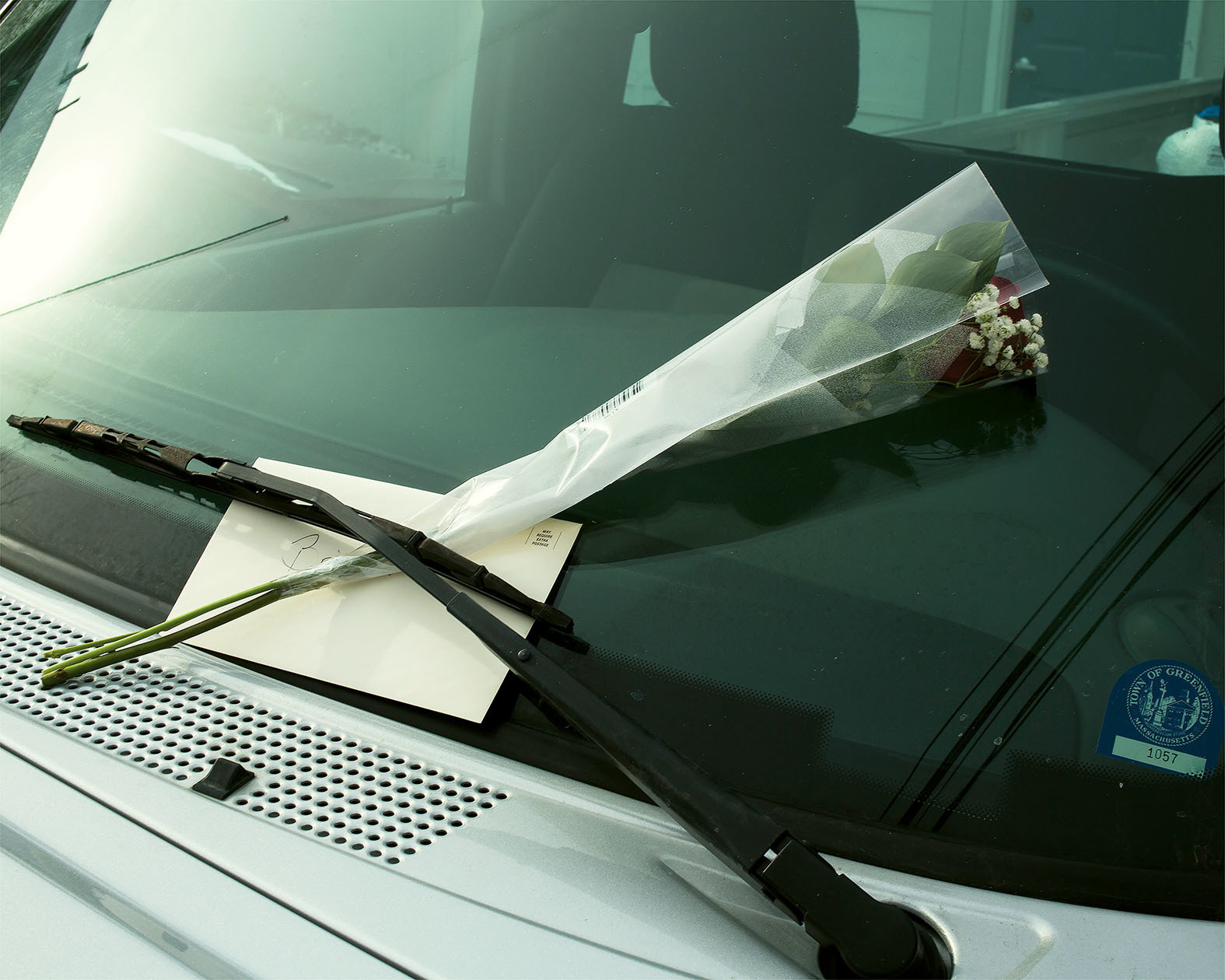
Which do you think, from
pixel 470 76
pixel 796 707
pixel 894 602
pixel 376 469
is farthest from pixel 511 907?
pixel 470 76

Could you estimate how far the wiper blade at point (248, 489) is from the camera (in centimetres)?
93

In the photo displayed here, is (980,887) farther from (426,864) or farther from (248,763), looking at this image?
(248,763)

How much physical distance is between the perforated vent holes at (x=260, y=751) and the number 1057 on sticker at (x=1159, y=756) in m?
0.52

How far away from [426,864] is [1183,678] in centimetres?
65

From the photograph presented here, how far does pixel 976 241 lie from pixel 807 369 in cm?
22

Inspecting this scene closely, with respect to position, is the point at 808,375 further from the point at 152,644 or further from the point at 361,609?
the point at 152,644

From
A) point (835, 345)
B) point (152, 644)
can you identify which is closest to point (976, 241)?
point (835, 345)

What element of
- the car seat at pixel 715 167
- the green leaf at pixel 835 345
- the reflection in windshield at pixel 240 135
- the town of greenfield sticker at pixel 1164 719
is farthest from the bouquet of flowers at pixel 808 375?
the reflection in windshield at pixel 240 135

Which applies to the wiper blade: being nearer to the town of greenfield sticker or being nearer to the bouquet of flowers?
the bouquet of flowers

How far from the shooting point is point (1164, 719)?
2.70 feet

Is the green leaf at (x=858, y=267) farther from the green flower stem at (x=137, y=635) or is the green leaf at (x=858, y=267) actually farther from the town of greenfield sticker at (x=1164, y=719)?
the green flower stem at (x=137, y=635)

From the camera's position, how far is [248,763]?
866 millimetres

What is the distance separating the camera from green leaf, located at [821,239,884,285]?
3.29 feet

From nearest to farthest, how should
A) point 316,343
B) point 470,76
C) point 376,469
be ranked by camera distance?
point 376,469
point 316,343
point 470,76
